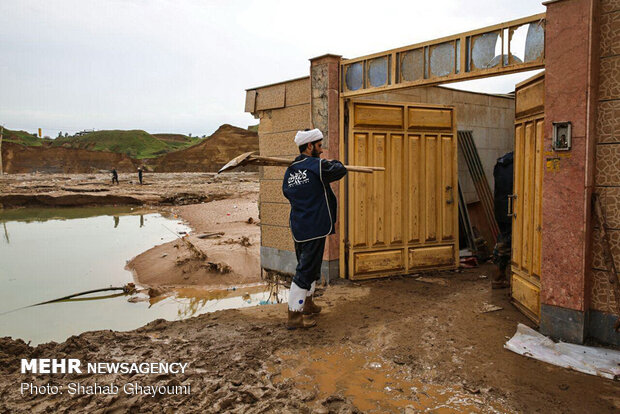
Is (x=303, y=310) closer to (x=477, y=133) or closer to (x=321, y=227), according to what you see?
(x=321, y=227)

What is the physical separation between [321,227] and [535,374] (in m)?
2.05

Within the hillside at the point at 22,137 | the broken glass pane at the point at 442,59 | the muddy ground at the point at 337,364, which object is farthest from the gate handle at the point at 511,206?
the hillside at the point at 22,137

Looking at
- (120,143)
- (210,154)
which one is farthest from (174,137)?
(210,154)

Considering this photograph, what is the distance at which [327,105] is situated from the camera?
5484 mm

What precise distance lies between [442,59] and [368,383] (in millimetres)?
3356

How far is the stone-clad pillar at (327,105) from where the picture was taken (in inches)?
216

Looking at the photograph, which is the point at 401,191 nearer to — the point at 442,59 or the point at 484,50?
the point at 442,59

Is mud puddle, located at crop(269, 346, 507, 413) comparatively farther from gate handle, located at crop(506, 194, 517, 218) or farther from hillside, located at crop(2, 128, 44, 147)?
hillside, located at crop(2, 128, 44, 147)

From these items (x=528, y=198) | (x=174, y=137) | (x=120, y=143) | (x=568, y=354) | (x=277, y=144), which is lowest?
(x=568, y=354)

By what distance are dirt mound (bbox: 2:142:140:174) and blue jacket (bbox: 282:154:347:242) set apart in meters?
49.3

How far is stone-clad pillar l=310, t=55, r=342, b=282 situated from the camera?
5.48 meters

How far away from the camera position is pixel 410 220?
5848 mm

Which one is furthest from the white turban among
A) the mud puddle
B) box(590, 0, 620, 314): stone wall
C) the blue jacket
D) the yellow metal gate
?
box(590, 0, 620, 314): stone wall

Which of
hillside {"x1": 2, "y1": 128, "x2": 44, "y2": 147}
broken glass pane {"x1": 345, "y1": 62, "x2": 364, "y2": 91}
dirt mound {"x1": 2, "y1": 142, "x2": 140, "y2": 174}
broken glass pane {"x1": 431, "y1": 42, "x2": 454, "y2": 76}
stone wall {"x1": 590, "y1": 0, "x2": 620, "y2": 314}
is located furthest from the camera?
hillside {"x1": 2, "y1": 128, "x2": 44, "y2": 147}
